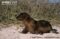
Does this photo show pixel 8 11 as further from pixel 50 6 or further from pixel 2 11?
pixel 50 6

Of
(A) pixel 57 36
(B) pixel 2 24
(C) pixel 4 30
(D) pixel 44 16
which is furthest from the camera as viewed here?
(D) pixel 44 16

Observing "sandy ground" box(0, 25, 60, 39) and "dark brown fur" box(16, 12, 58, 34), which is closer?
"sandy ground" box(0, 25, 60, 39)

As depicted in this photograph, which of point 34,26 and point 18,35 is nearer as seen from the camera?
A: point 18,35

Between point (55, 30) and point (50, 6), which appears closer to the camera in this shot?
point (55, 30)

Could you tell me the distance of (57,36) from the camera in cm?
354

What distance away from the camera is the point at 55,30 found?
3.84 metres

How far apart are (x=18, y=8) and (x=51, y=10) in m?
0.77

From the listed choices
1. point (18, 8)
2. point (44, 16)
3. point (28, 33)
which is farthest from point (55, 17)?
point (28, 33)

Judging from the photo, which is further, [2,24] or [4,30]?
[2,24]

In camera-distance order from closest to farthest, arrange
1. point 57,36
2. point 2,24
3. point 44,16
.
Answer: point 57,36 → point 2,24 → point 44,16

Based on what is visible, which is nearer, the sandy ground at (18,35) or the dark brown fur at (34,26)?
the sandy ground at (18,35)

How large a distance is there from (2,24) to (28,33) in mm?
699

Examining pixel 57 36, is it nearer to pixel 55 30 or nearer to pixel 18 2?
pixel 55 30

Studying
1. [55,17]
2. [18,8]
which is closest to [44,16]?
[55,17]
